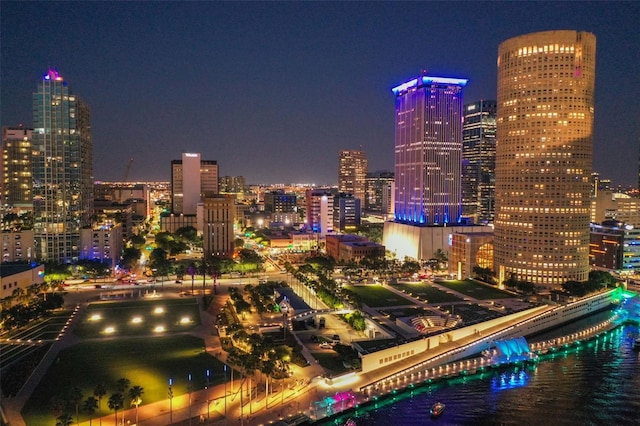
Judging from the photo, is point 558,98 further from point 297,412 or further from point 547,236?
point 297,412

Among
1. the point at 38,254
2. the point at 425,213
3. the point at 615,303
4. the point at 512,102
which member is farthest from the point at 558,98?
the point at 38,254

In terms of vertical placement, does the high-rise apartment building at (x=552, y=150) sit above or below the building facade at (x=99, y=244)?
above

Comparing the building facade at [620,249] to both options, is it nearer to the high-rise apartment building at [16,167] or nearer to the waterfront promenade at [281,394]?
the waterfront promenade at [281,394]

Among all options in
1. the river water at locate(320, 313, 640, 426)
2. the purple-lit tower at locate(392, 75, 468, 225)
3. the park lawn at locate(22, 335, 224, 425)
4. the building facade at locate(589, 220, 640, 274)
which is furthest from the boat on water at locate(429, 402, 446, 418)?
the purple-lit tower at locate(392, 75, 468, 225)

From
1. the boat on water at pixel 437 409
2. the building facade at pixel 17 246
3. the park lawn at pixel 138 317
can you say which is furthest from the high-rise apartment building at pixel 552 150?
the building facade at pixel 17 246

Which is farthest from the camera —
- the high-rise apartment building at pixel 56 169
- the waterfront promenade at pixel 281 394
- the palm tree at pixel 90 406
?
the high-rise apartment building at pixel 56 169

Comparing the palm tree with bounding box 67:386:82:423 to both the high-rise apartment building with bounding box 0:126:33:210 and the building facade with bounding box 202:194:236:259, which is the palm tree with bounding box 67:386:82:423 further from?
the high-rise apartment building with bounding box 0:126:33:210
